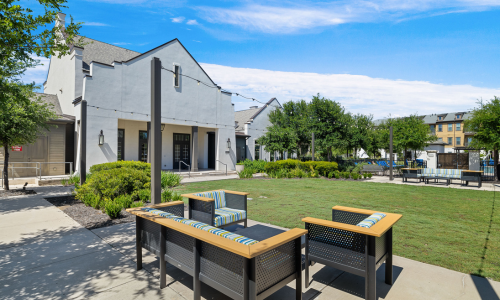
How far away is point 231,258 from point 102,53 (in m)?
21.2

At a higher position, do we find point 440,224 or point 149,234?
point 149,234

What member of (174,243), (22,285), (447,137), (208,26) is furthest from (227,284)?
(447,137)

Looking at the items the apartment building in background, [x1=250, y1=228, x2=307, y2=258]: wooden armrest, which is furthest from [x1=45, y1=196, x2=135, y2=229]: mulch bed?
the apartment building in background

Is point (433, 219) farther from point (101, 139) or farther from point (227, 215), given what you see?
point (101, 139)

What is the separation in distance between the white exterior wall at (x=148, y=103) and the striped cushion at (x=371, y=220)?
15643 mm

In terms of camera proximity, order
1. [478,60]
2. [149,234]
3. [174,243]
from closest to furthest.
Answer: [174,243] < [149,234] < [478,60]

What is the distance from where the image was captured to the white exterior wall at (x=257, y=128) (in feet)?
85.1

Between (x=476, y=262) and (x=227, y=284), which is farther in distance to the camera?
(x=476, y=262)

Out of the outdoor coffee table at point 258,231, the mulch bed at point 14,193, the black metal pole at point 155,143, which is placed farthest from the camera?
the mulch bed at point 14,193

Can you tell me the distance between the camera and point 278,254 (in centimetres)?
246

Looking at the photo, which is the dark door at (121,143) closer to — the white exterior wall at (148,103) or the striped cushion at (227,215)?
the white exterior wall at (148,103)

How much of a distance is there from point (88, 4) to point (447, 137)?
64401 mm

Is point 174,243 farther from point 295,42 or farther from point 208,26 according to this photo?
point 295,42

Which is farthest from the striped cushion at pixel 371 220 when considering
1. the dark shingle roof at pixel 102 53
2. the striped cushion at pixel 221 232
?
the dark shingle roof at pixel 102 53
